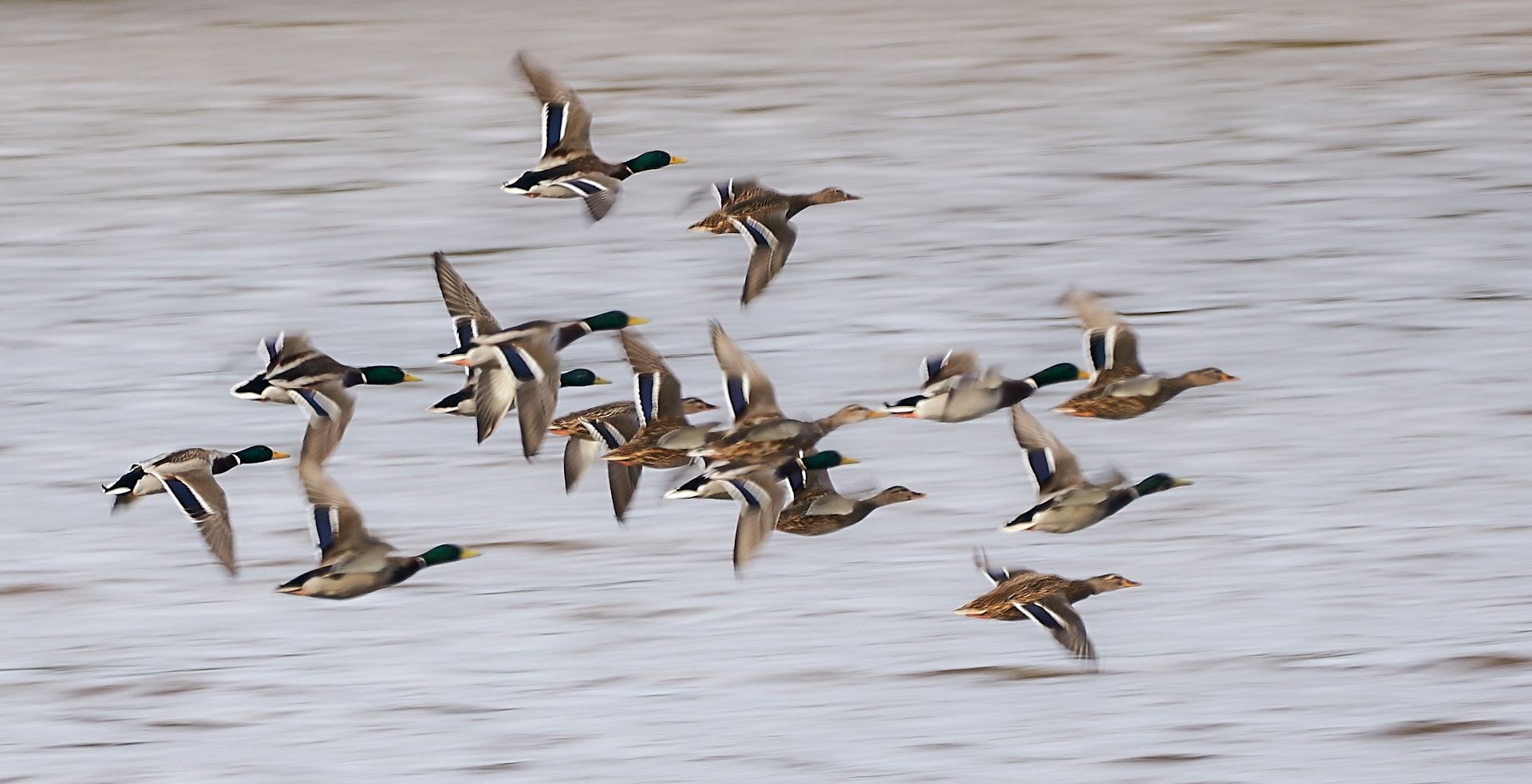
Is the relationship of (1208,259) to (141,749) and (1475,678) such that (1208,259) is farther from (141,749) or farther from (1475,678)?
(141,749)

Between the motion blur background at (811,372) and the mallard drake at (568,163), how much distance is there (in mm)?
1207

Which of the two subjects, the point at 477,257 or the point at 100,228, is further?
the point at 100,228

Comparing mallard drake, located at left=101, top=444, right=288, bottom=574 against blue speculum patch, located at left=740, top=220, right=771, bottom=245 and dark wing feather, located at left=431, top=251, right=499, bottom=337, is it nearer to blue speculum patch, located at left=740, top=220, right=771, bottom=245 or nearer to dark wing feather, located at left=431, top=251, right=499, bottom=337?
dark wing feather, located at left=431, top=251, right=499, bottom=337

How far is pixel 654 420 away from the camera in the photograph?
8.17 meters

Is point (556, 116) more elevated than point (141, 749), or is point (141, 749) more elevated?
point (556, 116)

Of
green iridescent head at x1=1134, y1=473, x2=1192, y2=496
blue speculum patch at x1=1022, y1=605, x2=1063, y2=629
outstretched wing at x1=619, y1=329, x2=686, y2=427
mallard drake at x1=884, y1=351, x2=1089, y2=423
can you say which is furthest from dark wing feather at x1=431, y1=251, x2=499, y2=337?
green iridescent head at x1=1134, y1=473, x2=1192, y2=496

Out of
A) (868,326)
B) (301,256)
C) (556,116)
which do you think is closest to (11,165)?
(301,256)

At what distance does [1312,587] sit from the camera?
8602mm

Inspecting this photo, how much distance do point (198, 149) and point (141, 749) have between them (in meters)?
8.40

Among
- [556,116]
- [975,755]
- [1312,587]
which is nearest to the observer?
[975,755]

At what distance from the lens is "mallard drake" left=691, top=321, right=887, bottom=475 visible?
774cm

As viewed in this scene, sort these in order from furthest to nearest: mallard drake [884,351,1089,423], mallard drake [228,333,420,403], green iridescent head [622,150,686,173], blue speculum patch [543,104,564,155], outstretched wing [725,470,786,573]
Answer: green iridescent head [622,150,686,173]
blue speculum patch [543,104,564,155]
mallard drake [228,333,420,403]
mallard drake [884,351,1089,423]
outstretched wing [725,470,786,573]

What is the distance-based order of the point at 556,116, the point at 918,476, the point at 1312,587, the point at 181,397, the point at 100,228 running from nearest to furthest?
the point at 1312,587, the point at 556,116, the point at 918,476, the point at 181,397, the point at 100,228

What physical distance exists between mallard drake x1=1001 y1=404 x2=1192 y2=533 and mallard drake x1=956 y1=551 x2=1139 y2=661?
27 centimetres
